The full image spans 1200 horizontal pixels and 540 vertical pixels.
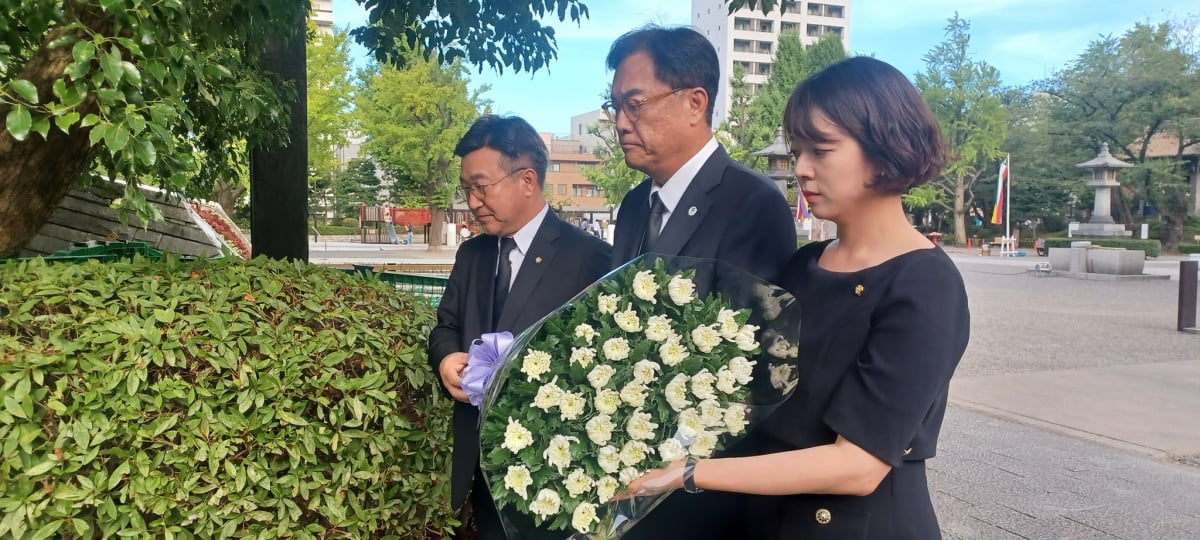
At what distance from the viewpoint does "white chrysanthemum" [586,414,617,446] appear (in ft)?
4.53

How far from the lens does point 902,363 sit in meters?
1.32

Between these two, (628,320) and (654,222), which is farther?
(654,222)

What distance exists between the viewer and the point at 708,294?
58.1 inches

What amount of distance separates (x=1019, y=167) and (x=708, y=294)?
1977 inches

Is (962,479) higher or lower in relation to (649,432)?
lower

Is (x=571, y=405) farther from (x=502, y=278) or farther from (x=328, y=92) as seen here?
(x=328, y=92)

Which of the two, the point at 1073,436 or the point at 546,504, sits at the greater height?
the point at 546,504

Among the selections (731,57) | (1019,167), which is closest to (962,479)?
(1019,167)

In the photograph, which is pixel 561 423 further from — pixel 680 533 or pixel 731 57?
pixel 731 57

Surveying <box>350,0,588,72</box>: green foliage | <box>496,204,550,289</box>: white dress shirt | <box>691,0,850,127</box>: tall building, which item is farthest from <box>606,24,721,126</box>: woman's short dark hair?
<box>691,0,850,127</box>: tall building

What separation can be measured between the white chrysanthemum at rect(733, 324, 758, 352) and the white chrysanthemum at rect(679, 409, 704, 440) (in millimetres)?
150

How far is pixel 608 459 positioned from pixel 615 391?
121 millimetres

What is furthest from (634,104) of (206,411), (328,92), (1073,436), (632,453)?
(328,92)

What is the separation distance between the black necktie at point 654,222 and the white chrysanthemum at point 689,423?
0.55 m
